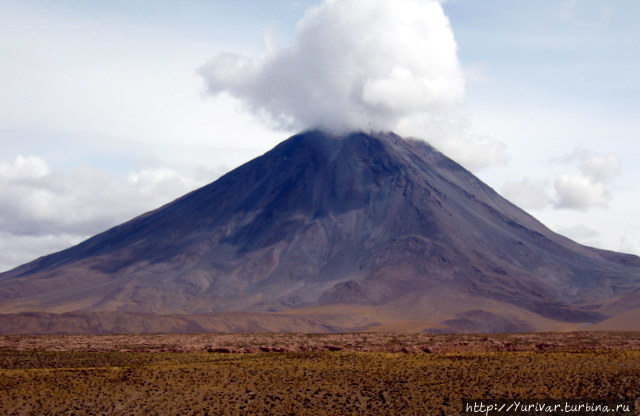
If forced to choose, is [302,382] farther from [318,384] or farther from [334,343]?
[334,343]

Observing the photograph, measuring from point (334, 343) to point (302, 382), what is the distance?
19.2m

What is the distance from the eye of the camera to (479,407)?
3219 centimetres

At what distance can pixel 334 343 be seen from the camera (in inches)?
2195

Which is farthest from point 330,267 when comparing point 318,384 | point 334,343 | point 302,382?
point 318,384

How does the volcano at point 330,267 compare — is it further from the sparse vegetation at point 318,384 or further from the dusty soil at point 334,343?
the sparse vegetation at point 318,384

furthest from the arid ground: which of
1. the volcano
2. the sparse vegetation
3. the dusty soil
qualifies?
the volcano

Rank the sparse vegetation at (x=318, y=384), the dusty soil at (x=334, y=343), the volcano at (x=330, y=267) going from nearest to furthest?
the sparse vegetation at (x=318, y=384)
the dusty soil at (x=334, y=343)
the volcano at (x=330, y=267)

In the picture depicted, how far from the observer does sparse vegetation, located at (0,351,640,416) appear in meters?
33.3

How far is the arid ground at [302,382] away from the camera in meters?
33.3

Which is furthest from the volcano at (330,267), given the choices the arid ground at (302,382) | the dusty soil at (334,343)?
the arid ground at (302,382)

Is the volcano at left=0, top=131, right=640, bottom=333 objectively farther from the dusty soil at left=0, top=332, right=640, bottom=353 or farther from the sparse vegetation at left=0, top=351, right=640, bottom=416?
the sparse vegetation at left=0, top=351, right=640, bottom=416

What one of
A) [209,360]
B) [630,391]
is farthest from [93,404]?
[630,391]

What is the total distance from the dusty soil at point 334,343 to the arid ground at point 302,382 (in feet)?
19.4

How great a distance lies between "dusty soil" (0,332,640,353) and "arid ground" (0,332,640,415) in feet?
19.4
